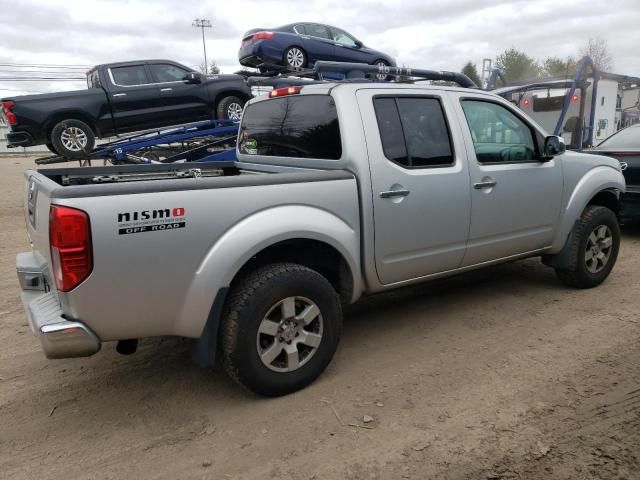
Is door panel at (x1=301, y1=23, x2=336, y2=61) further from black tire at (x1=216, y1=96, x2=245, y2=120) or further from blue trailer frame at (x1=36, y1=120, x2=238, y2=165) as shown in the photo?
blue trailer frame at (x1=36, y1=120, x2=238, y2=165)

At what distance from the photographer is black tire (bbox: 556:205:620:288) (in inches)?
184

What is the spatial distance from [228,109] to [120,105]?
1.95 metres

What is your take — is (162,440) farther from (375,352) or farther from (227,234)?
(375,352)

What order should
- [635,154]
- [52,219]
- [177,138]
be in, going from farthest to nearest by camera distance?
[177,138] → [635,154] → [52,219]

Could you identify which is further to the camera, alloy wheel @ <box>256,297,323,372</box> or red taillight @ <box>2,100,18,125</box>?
red taillight @ <box>2,100,18,125</box>

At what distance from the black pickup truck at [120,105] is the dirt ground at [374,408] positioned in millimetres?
5155

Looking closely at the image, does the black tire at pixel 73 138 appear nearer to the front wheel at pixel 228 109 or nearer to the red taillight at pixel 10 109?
the red taillight at pixel 10 109

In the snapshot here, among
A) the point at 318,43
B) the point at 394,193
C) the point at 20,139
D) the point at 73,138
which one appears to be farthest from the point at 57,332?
the point at 318,43

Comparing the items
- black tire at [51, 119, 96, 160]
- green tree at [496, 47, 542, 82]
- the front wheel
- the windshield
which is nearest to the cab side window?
the windshield

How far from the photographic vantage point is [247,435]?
2758 mm

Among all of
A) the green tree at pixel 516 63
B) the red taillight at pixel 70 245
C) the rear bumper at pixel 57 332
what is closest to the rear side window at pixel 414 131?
the red taillight at pixel 70 245

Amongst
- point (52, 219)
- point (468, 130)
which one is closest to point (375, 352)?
point (468, 130)

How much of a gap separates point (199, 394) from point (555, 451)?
2.08 meters

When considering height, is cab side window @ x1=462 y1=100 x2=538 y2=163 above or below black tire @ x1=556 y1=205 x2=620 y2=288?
above
